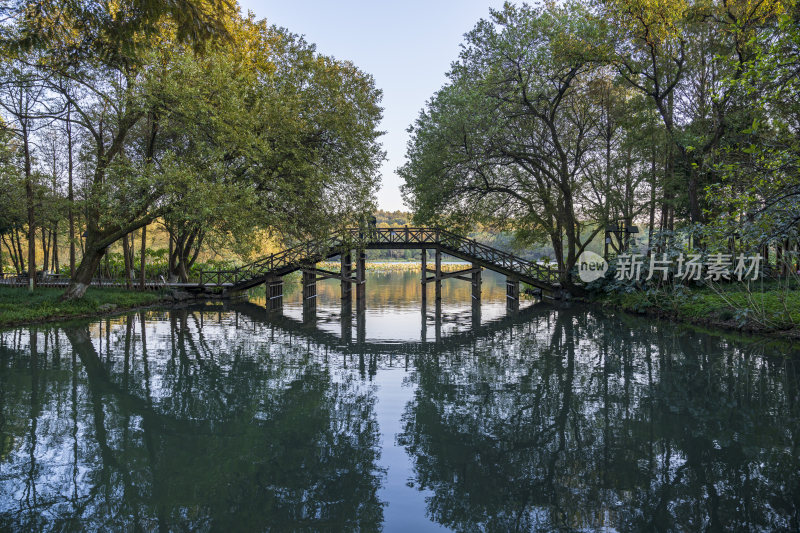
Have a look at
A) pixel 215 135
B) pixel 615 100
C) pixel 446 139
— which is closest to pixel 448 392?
pixel 215 135

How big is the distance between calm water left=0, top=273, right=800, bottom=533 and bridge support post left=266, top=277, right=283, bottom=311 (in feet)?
36.4

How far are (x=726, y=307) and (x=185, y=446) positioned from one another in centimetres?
1743

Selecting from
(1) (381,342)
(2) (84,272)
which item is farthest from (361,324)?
(2) (84,272)

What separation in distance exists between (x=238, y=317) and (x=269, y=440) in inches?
590

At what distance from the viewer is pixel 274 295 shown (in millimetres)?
26797

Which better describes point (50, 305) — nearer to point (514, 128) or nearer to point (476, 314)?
point (476, 314)

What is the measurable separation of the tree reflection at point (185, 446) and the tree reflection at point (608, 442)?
1055 millimetres

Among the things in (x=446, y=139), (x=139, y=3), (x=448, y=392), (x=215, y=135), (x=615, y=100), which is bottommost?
(x=448, y=392)

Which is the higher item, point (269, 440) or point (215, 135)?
point (215, 135)

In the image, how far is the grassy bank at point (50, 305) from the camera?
54.5 feet

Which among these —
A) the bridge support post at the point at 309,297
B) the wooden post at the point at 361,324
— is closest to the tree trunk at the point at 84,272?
the bridge support post at the point at 309,297

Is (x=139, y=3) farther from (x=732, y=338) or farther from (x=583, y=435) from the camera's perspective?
(x=732, y=338)

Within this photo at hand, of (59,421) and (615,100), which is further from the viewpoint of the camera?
(615,100)

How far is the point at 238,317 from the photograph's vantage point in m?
20.3
